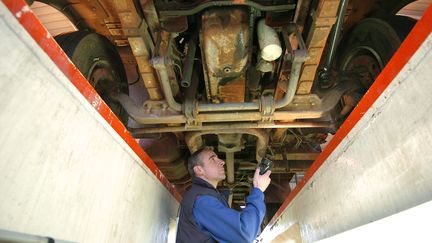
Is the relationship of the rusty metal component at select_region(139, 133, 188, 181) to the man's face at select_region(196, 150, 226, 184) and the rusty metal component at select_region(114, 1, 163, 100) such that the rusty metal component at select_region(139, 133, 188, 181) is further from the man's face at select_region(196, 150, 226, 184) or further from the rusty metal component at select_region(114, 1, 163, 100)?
the rusty metal component at select_region(114, 1, 163, 100)

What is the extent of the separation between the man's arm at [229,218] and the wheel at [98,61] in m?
1.07

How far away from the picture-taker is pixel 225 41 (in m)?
1.51

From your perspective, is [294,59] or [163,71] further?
[163,71]

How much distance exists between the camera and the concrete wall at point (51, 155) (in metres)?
0.66

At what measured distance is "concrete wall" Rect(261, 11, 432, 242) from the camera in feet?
2.57

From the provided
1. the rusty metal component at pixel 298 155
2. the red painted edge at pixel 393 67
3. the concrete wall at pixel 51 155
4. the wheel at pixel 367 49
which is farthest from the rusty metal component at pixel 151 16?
the rusty metal component at pixel 298 155

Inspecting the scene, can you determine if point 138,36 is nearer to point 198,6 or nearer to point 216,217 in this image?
point 198,6

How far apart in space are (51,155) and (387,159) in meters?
1.09

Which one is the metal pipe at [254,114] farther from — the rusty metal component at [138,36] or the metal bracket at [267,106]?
the rusty metal component at [138,36]

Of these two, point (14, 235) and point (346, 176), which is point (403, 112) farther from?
point (14, 235)

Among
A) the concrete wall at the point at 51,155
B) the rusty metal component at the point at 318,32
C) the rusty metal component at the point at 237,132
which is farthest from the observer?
the rusty metal component at the point at 237,132

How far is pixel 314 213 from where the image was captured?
177cm

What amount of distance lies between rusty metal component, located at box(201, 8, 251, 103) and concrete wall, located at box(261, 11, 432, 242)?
717 mm

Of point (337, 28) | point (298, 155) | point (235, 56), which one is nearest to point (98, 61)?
point (235, 56)
